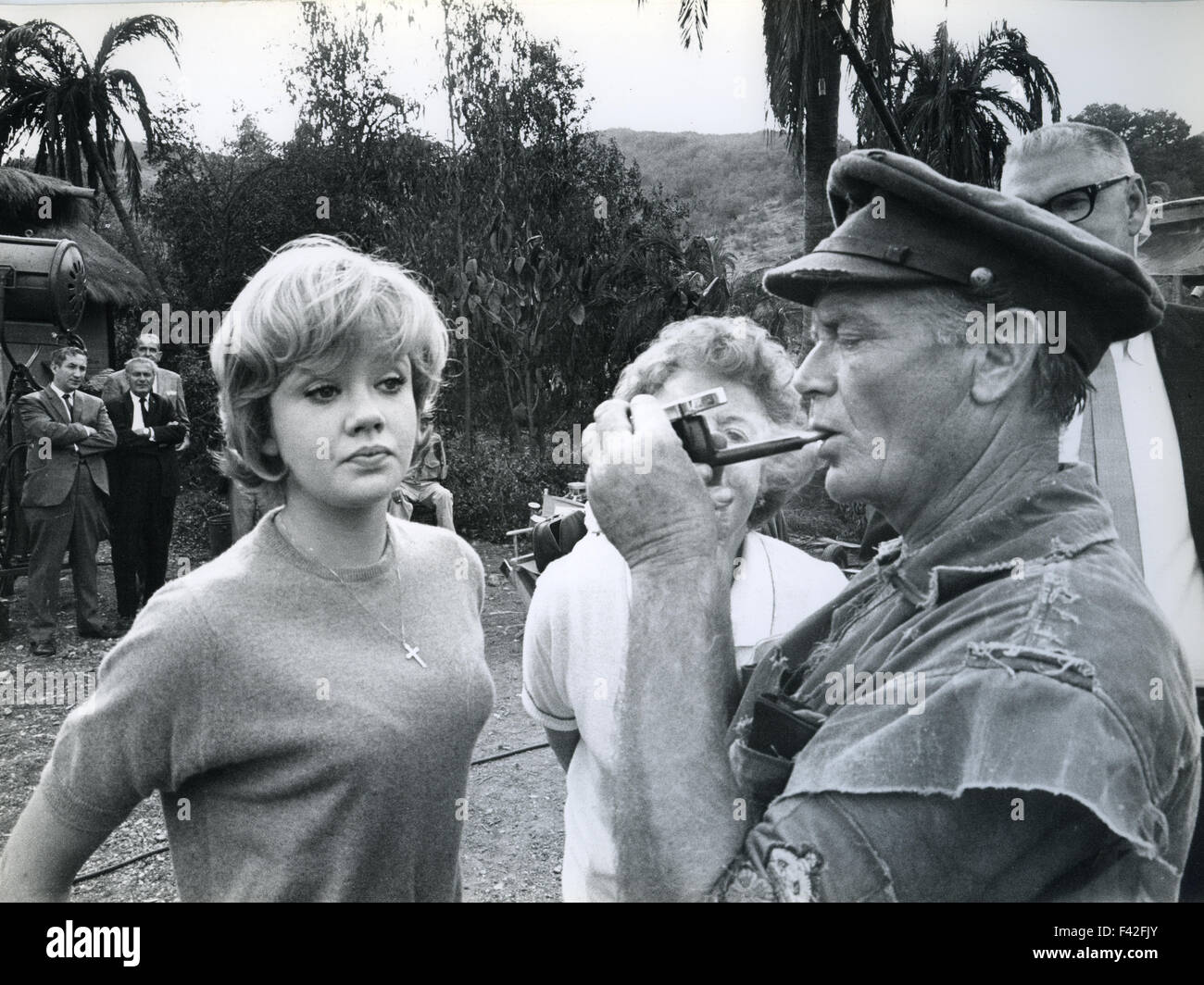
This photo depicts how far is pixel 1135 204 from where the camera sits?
6.09 feet

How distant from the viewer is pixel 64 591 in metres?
5.57

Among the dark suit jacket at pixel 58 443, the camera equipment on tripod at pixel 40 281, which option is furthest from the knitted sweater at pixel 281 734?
the dark suit jacket at pixel 58 443

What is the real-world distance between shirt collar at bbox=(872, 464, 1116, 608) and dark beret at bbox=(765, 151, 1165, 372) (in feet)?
0.50

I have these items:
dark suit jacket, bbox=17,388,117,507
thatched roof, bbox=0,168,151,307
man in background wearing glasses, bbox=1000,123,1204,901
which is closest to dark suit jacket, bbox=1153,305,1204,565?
man in background wearing glasses, bbox=1000,123,1204,901

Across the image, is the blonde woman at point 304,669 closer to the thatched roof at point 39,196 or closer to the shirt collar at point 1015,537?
the shirt collar at point 1015,537

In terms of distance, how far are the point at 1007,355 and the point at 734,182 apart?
5.65ft

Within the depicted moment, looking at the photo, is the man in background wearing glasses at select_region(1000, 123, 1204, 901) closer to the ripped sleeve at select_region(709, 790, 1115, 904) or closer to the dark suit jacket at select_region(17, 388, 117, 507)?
the ripped sleeve at select_region(709, 790, 1115, 904)

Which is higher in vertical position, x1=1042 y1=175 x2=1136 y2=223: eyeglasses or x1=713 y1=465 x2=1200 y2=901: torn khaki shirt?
x1=1042 y1=175 x2=1136 y2=223: eyeglasses

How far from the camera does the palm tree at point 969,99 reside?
205 centimetres

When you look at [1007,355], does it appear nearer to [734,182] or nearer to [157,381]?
[734,182]

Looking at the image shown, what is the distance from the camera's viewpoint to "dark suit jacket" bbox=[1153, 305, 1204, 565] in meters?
1.69

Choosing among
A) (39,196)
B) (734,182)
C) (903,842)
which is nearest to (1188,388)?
(903,842)

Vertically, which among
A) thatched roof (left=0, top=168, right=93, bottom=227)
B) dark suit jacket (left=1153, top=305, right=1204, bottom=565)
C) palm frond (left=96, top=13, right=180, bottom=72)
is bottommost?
dark suit jacket (left=1153, top=305, right=1204, bottom=565)

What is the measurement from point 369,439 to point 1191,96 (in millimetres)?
1671
